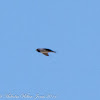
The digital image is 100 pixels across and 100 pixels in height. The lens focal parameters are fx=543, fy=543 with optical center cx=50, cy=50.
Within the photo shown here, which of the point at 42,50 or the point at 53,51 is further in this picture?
the point at 42,50

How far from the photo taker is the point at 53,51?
87.2 meters

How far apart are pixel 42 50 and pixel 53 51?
688 centimetres

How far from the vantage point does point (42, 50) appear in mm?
93875
